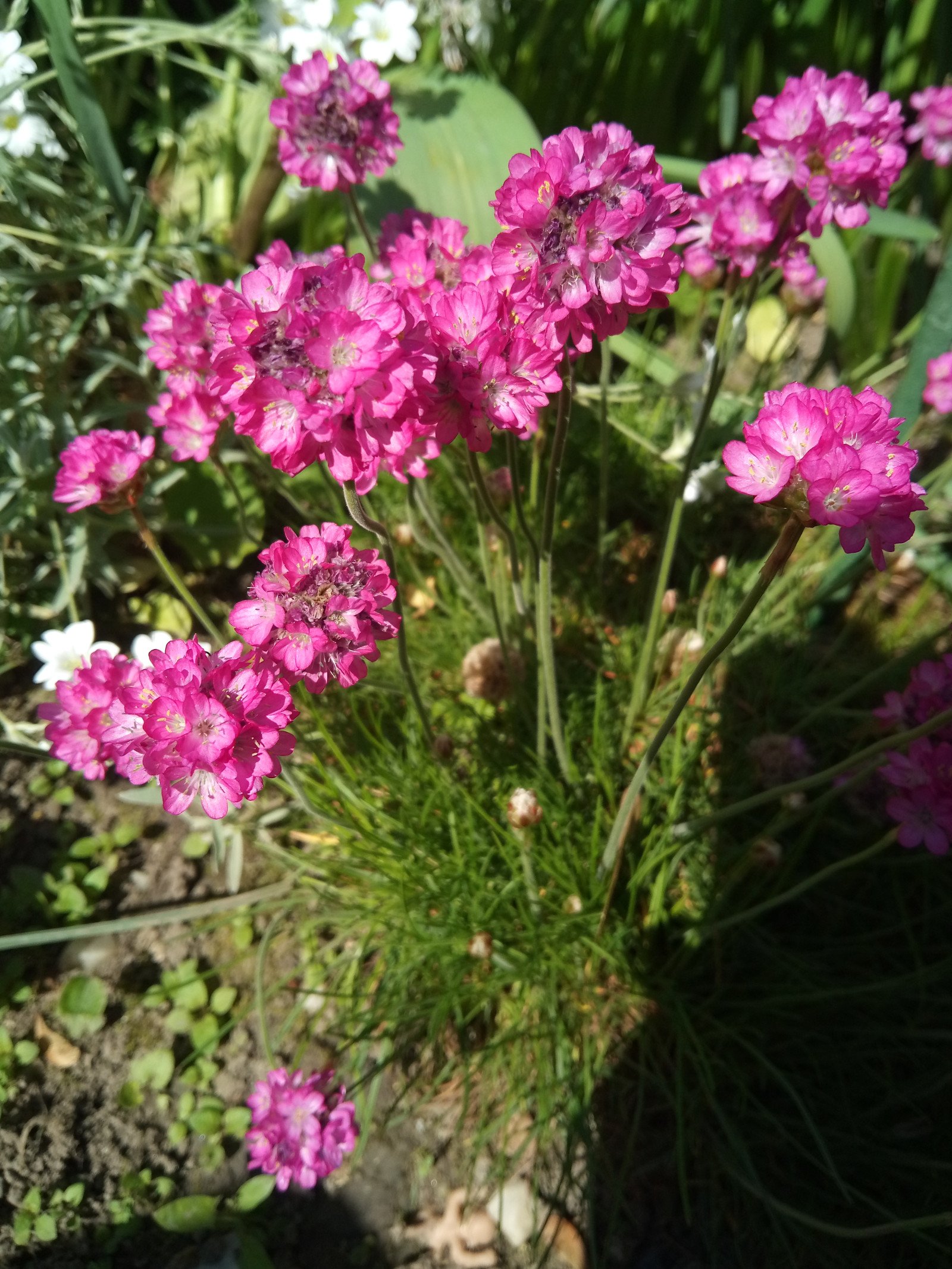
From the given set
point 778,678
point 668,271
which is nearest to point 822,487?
point 668,271

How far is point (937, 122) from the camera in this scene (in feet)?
6.24

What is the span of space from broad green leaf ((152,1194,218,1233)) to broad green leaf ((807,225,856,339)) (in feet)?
7.55

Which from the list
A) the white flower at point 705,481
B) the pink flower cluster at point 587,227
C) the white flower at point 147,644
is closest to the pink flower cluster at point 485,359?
the pink flower cluster at point 587,227

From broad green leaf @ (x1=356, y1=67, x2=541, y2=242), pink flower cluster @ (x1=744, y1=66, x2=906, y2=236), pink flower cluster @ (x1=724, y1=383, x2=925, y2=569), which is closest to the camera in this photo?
pink flower cluster @ (x1=724, y1=383, x2=925, y2=569)

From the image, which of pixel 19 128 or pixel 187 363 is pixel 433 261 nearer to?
pixel 187 363

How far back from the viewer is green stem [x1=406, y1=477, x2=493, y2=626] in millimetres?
1390

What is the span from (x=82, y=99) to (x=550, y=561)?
1.57m

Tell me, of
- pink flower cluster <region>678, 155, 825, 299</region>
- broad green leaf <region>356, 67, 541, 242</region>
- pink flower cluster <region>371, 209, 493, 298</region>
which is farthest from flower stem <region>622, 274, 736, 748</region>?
broad green leaf <region>356, 67, 541, 242</region>

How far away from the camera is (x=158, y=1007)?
171cm

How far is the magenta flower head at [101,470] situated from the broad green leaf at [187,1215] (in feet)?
4.02

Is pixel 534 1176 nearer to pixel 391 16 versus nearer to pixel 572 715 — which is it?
pixel 572 715

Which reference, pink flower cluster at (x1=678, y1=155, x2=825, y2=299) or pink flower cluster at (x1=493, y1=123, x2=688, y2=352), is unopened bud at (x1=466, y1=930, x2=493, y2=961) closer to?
pink flower cluster at (x1=493, y1=123, x2=688, y2=352)

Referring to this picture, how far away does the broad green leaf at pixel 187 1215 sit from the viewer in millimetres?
1458

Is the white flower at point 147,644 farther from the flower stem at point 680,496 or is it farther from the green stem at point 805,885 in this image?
the green stem at point 805,885
